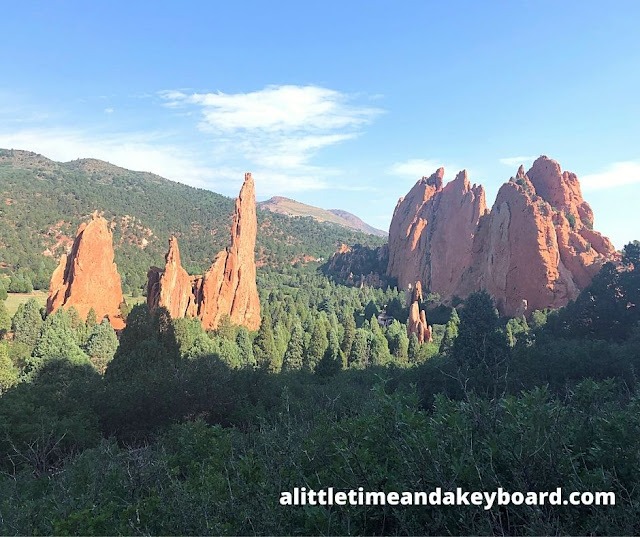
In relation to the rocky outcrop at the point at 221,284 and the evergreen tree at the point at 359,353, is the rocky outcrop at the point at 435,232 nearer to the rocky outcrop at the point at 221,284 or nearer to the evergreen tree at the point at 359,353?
the evergreen tree at the point at 359,353

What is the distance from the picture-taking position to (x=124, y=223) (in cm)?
11588

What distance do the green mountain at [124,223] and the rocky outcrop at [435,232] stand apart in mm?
42171

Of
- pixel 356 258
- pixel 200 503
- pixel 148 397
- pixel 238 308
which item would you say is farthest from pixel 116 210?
pixel 200 503

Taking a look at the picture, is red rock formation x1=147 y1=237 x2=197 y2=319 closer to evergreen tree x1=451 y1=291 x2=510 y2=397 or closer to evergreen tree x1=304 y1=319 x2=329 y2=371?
evergreen tree x1=304 y1=319 x2=329 y2=371

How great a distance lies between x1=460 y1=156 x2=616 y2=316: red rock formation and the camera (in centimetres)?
5259

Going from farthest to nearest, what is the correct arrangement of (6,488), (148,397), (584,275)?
(584,275) < (148,397) < (6,488)

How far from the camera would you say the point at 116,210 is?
123m

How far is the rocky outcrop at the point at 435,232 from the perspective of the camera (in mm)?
85562

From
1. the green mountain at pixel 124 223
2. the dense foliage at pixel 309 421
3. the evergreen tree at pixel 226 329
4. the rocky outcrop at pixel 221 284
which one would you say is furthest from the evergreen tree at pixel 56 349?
the green mountain at pixel 124 223

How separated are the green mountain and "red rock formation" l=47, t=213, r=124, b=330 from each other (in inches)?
1422

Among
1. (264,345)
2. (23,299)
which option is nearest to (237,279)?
(264,345)

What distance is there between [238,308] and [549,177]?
157ft

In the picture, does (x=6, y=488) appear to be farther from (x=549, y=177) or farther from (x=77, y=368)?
(x=549, y=177)

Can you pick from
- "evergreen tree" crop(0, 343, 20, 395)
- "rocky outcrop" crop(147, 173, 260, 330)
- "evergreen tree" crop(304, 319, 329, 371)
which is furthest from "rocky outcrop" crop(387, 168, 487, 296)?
"evergreen tree" crop(0, 343, 20, 395)
